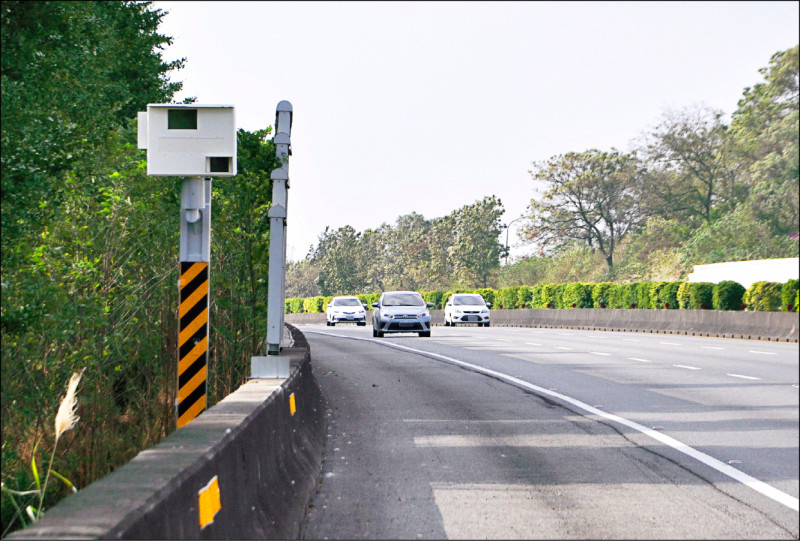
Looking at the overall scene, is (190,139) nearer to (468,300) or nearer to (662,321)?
(662,321)

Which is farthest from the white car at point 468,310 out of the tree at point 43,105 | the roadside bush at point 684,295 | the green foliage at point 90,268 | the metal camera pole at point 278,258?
the metal camera pole at point 278,258

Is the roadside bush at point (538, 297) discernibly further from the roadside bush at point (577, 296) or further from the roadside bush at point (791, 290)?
the roadside bush at point (791, 290)

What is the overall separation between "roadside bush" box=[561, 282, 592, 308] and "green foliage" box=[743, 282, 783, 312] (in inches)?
816

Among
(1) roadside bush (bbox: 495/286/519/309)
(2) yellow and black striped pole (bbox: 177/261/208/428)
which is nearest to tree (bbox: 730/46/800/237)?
(2) yellow and black striped pole (bbox: 177/261/208/428)

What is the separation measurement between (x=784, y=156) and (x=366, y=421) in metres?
10.8

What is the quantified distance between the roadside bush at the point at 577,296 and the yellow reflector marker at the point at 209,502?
56.4 m

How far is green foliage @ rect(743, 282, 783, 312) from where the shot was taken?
35844mm

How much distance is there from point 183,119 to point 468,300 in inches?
1706

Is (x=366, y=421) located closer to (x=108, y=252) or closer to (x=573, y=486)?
(x=108, y=252)

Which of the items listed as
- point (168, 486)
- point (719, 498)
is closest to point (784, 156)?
point (168, 486)

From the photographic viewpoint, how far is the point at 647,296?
172 feet

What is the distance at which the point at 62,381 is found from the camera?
13.1 metres

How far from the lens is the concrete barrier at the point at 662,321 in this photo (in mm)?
32531

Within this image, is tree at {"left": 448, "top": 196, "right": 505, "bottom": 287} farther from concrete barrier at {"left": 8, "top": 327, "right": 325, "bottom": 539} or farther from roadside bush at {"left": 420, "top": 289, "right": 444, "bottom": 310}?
concrete barrier at {"left": 8, "top": 327, "right": 325, "bottom": 539}
